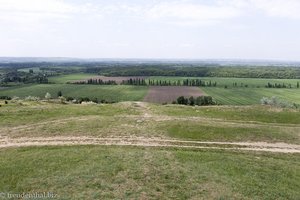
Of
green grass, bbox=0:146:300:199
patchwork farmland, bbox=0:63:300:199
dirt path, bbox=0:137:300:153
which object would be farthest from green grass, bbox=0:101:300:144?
green grass, bbox=0:146:300:199

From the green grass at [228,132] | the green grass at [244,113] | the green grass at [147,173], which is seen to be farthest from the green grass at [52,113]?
the green grass at [147,173]

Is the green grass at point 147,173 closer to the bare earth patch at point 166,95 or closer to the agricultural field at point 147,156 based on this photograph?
the agricultural field at point 147,156

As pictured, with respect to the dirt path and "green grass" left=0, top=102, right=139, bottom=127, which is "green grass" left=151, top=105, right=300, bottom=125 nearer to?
"green grass" left=0, top=102, right=139, bottom=127

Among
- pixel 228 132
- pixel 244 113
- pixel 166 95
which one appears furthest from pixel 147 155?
pixel 166 95

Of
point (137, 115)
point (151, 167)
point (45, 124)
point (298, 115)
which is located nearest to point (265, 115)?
point (298, 115)

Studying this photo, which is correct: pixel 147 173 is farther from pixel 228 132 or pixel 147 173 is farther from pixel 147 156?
pixel 228 132
